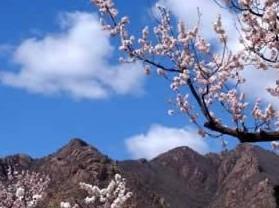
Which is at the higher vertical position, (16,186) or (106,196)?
(16,186)

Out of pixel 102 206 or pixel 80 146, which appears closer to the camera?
pixel 102 206

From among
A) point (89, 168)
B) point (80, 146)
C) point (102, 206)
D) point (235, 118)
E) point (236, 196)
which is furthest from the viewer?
point (236, 196)

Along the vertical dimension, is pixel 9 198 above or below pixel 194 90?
above

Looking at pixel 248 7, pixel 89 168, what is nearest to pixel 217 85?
pixel 248 7

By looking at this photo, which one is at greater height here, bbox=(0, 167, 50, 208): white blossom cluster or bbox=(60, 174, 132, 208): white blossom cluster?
bbox=(0, 167, 50, 208): white blossom cluster

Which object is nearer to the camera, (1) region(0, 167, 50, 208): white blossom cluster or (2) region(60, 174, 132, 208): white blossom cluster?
(2) region(60, 174, 132, 208): white blossom cluster

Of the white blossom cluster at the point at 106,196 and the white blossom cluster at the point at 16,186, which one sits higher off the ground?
the white blossom cluster at the point at 16,186

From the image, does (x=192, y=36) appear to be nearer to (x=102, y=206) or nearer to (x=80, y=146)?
(x=102, y=206)

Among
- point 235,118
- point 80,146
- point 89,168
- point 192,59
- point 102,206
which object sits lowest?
point 102,206

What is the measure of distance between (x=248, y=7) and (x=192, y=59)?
1.38m

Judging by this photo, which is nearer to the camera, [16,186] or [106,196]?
[106,196]

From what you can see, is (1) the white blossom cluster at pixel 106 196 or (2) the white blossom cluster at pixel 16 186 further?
(2) the white blossom cluster at pixel 16 186

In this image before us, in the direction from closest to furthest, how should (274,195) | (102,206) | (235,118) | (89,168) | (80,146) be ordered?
(102,206), (235,118), (274,195), (89,168), (80,146)

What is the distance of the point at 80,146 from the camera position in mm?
160500
